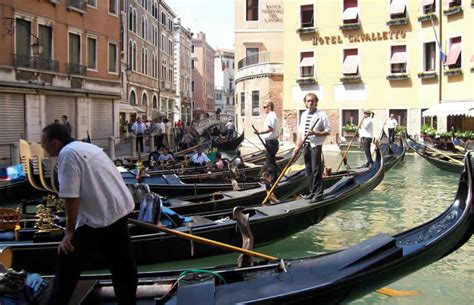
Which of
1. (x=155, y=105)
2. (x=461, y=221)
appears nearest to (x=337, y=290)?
(x=461, y=221)

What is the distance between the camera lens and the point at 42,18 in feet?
37.4

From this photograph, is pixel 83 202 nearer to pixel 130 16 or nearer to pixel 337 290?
pixel 337 290

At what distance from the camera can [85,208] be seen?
2.01m

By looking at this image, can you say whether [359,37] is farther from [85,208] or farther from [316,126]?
[85,208]

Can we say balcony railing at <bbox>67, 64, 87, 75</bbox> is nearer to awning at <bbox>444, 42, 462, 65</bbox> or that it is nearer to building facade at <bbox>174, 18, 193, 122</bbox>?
awning at <bbox>444, 42, 462, 65</bbox>

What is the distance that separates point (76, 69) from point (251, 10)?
33.0 ft

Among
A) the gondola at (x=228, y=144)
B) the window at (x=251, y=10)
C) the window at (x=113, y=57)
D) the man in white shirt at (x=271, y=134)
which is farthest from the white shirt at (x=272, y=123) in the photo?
the window at (x=251, y=10)

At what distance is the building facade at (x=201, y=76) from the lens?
44.7 meters

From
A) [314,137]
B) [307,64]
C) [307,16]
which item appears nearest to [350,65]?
[307,64]

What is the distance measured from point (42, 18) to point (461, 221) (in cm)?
1054

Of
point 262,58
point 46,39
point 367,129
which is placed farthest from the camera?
point 262,58

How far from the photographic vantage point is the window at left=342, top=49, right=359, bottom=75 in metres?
16.5

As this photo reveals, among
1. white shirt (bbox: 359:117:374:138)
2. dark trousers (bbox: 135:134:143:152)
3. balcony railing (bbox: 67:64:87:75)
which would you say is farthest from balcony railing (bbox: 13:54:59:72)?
white shirt (bbox: 359:117:374:138)

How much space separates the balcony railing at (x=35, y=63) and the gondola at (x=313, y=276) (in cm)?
894
